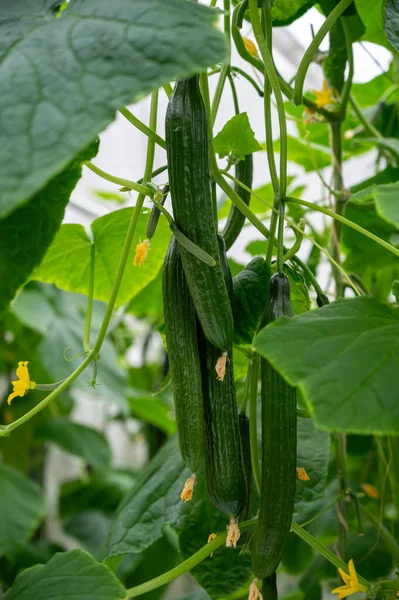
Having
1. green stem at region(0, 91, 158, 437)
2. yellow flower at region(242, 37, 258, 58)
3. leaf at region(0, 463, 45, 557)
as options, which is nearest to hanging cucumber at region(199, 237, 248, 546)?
green stem at region(0, 91, 158, 437)

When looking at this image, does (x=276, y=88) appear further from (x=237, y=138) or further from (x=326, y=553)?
(x=326, y=553)

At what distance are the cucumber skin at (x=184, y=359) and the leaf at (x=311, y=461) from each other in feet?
0.73

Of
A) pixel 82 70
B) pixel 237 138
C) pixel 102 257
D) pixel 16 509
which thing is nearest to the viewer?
pixel 82 70

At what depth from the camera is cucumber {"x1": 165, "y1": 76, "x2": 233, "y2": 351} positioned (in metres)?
0.46

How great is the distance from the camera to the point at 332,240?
2.83 feet

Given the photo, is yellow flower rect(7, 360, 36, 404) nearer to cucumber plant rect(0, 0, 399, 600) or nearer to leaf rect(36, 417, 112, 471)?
cucumber plant rect(0, 0, 399, 600)

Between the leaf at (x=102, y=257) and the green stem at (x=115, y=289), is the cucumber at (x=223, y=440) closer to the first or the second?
the green stem at (x=115, y=289)

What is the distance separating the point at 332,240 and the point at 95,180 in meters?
1.34

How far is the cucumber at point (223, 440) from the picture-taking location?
0.50m

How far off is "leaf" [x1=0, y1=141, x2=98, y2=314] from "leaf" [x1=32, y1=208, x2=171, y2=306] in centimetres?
26

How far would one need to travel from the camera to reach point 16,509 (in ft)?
4.66

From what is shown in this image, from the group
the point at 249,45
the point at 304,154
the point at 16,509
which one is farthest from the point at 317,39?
the point at 16,509

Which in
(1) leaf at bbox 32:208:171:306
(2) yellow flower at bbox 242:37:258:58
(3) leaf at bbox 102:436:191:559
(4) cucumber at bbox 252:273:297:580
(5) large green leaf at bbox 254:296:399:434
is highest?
(2) yellow flower at bbox 242:37:258:58

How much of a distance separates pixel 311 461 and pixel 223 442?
0.26 metres
